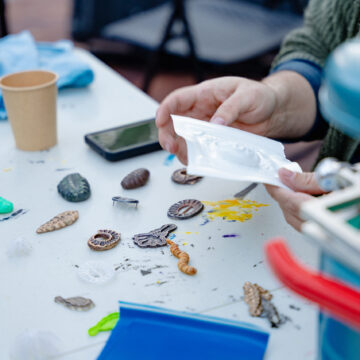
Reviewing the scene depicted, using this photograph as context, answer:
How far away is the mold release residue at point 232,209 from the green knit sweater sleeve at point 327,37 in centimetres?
30

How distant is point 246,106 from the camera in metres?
0.75

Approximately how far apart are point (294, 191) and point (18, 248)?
334 mm

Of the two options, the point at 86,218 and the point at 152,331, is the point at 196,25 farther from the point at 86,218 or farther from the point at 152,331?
the point at 152,331

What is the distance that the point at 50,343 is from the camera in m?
0.46

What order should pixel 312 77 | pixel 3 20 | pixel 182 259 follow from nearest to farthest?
pixel 182 259
pixel 312 77
pixel 3 20

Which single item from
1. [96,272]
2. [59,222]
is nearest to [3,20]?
[59,222]

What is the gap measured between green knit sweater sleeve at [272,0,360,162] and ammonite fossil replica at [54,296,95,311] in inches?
22.3

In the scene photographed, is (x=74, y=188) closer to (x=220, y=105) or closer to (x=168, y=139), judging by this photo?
(x=168, y=139)

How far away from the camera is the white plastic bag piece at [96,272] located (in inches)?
21.5

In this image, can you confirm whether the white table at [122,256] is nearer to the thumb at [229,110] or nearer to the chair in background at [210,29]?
the thumb at [229,110]

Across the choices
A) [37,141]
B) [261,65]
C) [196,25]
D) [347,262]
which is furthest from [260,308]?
[261,65]

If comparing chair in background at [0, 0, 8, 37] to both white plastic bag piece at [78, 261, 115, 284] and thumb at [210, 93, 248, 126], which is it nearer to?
thumb at [210, 93, 248, 126]

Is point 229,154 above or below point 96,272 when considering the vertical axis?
above

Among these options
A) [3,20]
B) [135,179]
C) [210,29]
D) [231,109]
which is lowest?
[210,29]
